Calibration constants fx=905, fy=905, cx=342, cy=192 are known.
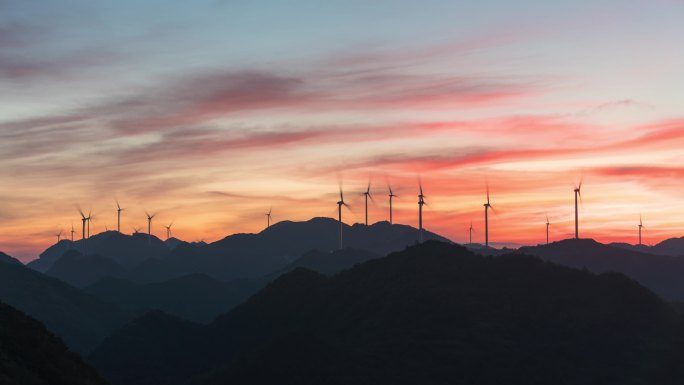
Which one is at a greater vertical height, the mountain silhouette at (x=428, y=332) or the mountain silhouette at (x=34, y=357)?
the mountain silhouette at (x=34, y=357)

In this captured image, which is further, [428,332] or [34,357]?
[428,332]

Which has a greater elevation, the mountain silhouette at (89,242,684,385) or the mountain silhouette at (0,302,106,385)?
the mountain silhouette at (0,302,106,385)

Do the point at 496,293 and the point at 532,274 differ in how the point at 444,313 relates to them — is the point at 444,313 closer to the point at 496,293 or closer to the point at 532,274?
the point at 496,293

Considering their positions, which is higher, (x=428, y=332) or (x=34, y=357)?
(x=34, y=357)

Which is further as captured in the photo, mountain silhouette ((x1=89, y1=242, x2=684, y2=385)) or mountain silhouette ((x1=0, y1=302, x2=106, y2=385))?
mountain silhouette ((x1=89, y1=242, x2=684, y2=385))
